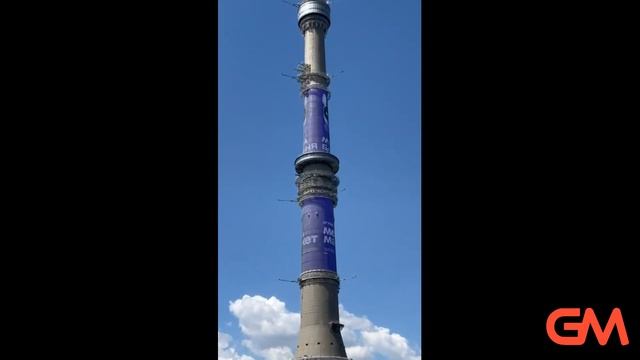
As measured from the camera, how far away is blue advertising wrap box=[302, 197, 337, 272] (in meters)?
68.9

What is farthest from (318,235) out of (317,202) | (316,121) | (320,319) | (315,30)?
(315,30)

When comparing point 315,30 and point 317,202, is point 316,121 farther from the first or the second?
point 315,30
